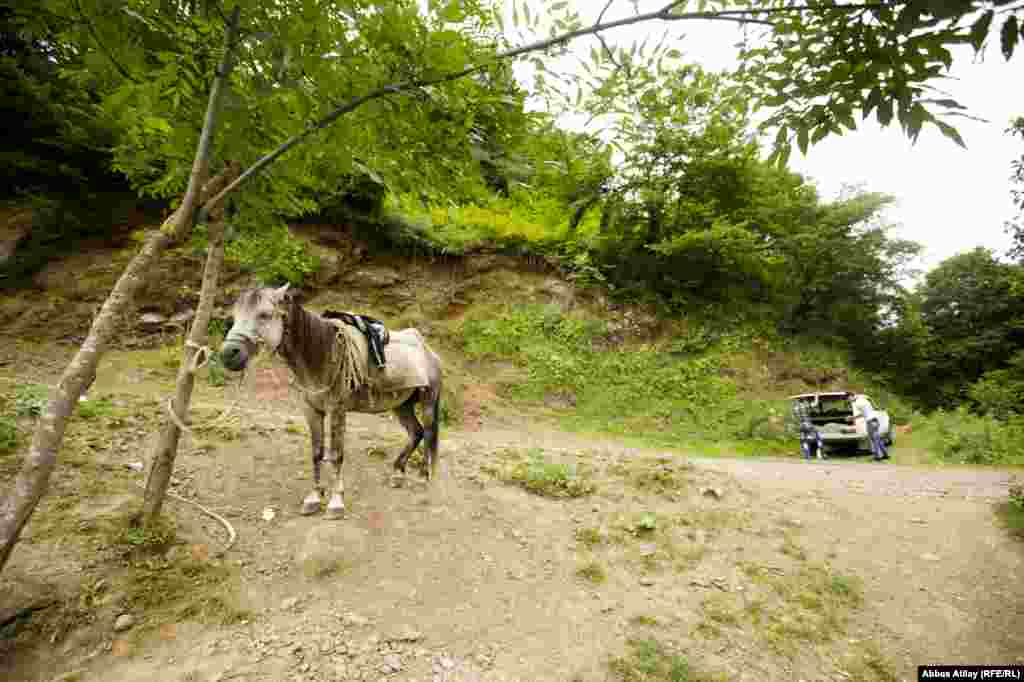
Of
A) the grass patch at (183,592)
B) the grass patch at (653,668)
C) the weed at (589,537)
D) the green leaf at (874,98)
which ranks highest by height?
the green leaf at (874,98)

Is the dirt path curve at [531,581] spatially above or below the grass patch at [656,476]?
below

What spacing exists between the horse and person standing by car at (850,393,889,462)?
36.4ft

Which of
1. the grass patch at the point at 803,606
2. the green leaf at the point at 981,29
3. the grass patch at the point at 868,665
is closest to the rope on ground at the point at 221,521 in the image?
the grass patch at the point at 803,606

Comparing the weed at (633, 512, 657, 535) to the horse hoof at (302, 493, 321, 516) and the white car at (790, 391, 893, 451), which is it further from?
the white car at (790, 391, 893, 451)

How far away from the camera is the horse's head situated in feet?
10.2

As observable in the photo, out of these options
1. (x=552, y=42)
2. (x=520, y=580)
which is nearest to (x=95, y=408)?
(x=520, y=580)

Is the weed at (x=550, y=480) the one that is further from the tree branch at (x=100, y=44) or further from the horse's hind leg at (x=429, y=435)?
the tree branch at (x=100, y=44)

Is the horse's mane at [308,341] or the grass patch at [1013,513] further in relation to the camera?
the grass patch at [1013,513]

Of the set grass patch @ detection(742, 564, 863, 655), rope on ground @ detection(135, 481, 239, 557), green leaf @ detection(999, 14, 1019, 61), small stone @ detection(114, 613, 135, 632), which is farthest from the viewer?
rope on ground @ detection(135, 481, 239, 557)

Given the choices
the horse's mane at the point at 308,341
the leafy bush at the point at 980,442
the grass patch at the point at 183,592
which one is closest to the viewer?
the grass patch at the point at 183,592

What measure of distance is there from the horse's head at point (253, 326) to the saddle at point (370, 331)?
2.90ft

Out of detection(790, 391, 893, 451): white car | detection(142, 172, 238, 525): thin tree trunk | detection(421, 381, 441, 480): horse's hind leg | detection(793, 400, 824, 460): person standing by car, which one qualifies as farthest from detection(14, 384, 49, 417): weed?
detection(790, 391, 893, 451): white car

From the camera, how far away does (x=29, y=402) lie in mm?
4520

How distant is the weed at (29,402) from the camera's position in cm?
437
